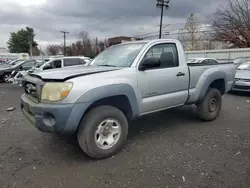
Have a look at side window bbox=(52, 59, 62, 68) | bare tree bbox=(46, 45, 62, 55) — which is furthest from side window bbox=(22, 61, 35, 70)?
bare tree bbox=(46, 45, 62, 55)

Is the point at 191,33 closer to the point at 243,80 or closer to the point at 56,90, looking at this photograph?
the point at 243,80

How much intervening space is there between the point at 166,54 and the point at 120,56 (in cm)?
92

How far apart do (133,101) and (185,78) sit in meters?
1.41

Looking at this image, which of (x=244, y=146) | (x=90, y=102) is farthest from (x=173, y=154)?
(x=90, y=102)

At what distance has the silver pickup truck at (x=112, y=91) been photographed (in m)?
2.94

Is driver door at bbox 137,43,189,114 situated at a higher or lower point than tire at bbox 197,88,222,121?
higher

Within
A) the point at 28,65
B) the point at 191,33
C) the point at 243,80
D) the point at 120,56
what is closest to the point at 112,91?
the point at 120,56

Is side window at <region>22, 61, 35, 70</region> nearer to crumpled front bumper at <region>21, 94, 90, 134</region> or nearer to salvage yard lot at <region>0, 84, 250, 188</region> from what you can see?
salvage yard lot at <region>0, 84, 250, 188</region>

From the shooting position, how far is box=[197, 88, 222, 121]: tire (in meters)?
4.97

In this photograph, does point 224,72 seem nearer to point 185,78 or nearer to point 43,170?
point 185,78

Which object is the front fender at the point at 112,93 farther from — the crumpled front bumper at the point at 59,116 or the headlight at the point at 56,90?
the headlight at the point at 56,90

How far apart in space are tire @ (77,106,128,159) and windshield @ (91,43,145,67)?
3.00 ft

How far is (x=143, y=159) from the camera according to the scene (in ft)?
10.9

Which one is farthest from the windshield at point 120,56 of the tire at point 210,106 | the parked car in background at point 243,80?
the parked car in background at point 243,80
